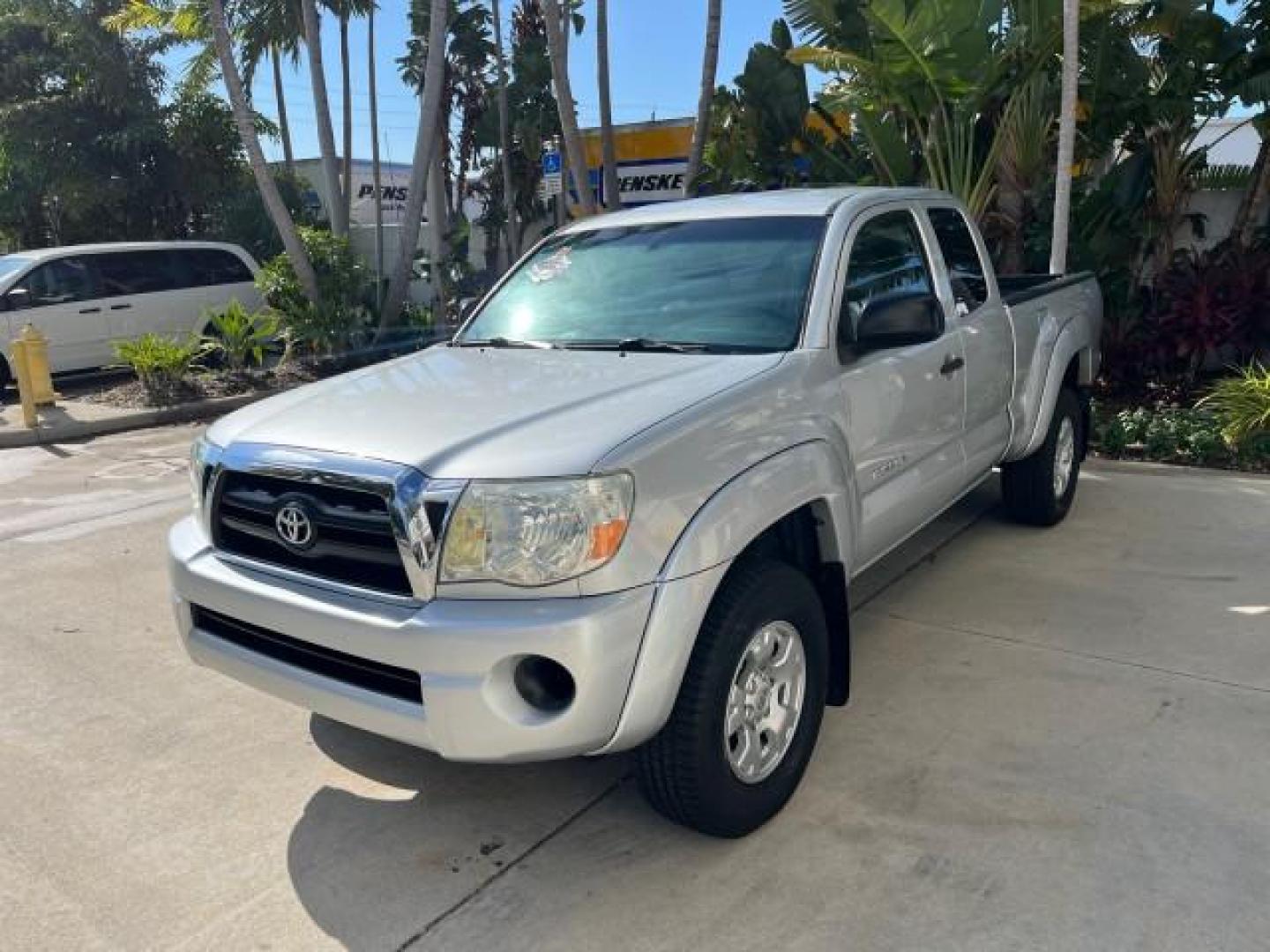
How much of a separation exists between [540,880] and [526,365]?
1.67 meters

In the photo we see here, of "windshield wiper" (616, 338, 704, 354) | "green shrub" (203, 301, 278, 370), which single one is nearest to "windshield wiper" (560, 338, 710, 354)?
"windshield wiper" (616, 338, 704, 354)

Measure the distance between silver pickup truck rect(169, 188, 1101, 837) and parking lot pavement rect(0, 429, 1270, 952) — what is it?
315 millimetres

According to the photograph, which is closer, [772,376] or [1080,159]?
[772,376]

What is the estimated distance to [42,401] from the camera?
1085 cm

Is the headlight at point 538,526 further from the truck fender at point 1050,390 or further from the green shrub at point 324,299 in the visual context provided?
the green shrub at point 324,299

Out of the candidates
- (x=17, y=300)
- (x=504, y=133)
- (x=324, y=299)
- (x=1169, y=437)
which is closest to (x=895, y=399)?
(x=1169, y=437)

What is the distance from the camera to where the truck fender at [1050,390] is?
5293 millimetres

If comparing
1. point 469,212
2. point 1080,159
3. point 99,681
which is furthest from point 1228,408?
point 469,212

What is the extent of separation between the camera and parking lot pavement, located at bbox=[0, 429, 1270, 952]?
2.71 meters

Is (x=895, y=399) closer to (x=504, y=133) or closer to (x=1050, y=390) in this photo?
(x=1050, y=390)

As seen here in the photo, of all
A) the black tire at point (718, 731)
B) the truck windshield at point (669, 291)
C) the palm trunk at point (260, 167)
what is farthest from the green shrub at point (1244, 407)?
the palm trunk at point (260, 167)

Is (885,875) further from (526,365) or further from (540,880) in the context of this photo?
(526,365)

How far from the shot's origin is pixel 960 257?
487 centimetres

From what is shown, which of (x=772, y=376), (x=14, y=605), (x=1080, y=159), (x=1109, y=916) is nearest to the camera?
(x=1109, y=916)
